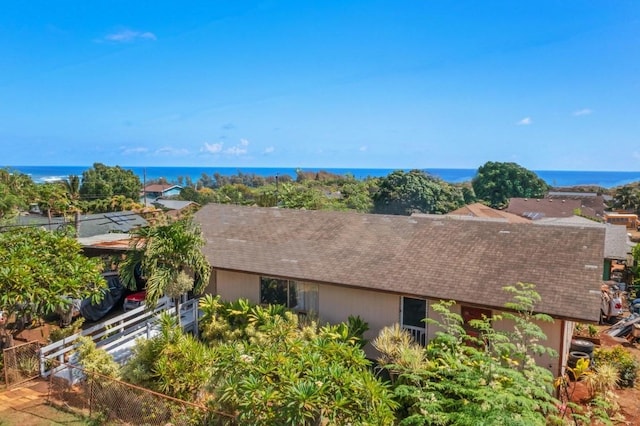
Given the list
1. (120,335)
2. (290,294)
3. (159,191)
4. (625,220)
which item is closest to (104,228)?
(120,335)

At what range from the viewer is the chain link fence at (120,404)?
908 centimetres

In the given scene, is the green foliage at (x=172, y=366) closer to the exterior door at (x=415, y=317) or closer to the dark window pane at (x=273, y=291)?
the dark window pane at (x=273, y=291)

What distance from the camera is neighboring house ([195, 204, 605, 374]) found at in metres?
11.5

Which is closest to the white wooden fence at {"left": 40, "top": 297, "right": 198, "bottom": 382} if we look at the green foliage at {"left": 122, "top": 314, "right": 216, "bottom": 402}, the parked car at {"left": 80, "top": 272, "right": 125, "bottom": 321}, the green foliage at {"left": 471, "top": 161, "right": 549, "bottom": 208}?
the green foliage at {"left": 122, "top": 314, "right": 216, "bottom": 402}

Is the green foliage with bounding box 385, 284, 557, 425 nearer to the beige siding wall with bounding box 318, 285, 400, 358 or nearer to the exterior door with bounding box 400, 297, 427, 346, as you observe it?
the exterior door with bounding box 400, 297, 427, 346

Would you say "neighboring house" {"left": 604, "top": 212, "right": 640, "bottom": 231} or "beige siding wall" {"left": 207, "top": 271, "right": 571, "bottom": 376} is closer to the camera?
A: "beige siding wall" {"left": 207, "top": 271, "right": 571, "bottom": 376}

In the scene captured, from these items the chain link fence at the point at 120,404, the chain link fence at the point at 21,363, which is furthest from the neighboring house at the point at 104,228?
the chain link fence at the point at 120,404

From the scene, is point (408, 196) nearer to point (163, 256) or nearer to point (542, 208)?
point (542, 208)

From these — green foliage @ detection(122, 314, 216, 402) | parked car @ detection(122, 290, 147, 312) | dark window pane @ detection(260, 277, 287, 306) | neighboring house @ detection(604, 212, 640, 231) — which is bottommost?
neighboring house @ detection(604, 212, 640, 231)

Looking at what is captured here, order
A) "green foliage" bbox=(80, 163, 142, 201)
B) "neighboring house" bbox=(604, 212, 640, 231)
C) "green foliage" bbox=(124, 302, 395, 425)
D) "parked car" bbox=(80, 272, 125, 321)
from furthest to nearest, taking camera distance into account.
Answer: "green foliage" bbox=(80, 163, 142, 201), "neighboring house" bbox=(604, 212, 640, 231), "parked car" bbox=(80, 272, 125, 321), "green foliage" bbox=(124, 302, 395, 425)

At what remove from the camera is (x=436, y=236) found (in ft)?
49.1

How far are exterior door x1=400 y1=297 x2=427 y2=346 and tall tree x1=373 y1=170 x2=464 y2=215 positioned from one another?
3876 cm

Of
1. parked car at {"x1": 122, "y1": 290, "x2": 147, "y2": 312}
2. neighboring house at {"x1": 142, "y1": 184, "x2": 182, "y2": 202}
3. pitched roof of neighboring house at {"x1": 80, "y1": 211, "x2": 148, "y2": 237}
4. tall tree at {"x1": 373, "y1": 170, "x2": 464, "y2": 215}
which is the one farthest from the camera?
neighboring house at {"x1": 142, "y1": 184, "x2": 182, "y2": 202}

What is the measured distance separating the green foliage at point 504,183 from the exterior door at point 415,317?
231 feet
